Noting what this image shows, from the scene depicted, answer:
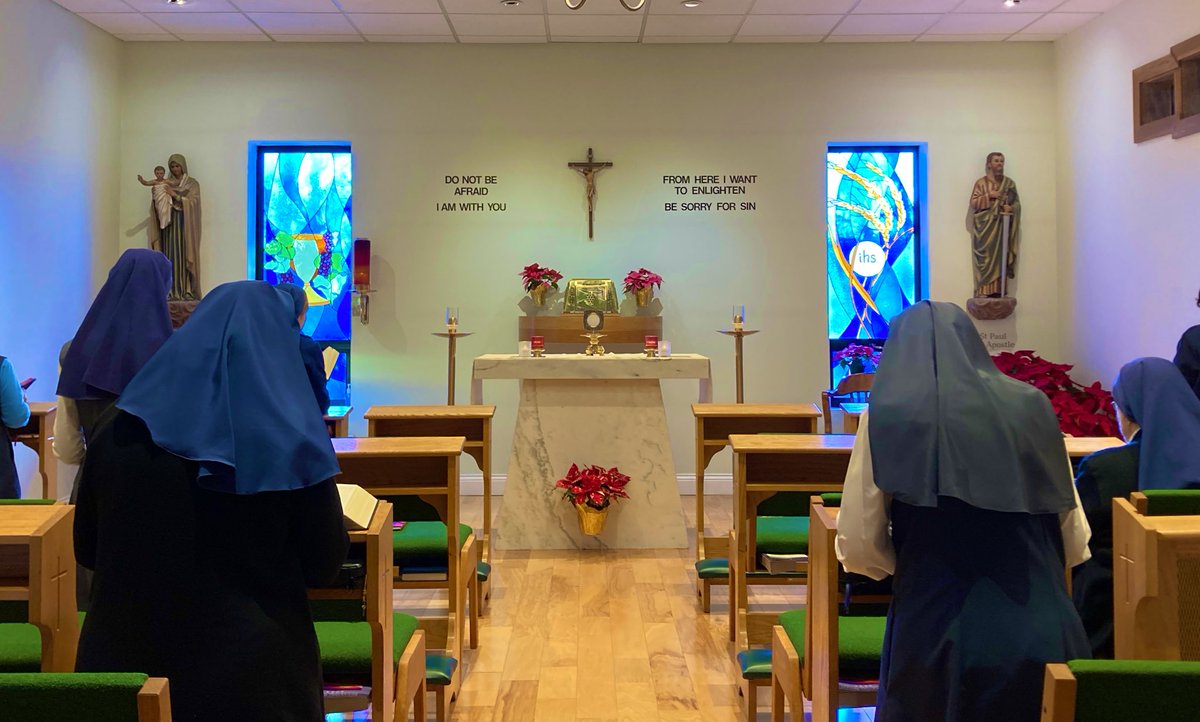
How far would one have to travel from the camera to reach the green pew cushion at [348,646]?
2.54 m

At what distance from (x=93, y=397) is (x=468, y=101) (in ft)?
15.8

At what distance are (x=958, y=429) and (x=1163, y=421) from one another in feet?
3.99

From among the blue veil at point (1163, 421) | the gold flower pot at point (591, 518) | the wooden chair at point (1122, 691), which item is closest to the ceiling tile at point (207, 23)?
the gold flower pot at point (591, 518)

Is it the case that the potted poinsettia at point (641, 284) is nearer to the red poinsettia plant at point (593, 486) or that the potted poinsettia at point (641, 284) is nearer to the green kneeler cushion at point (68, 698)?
the red poinsettia plant at point (593, 486)

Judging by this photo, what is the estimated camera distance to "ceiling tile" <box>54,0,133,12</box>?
6.69 metres

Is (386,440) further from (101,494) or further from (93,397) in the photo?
(101,494)

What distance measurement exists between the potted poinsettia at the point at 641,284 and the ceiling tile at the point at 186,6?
133 inches

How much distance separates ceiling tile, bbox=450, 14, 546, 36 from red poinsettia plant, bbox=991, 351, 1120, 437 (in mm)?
4054

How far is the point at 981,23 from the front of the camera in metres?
7.31

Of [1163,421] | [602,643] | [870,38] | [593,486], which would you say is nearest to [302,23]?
[593,486]

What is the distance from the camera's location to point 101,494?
1786mm

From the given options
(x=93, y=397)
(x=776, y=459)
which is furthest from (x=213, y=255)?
(x=776, y=459)

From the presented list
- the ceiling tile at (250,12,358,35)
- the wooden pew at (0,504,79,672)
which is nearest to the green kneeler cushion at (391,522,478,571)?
the wooden pew at (0,504,79,672)

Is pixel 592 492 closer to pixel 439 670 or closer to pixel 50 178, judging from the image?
pixel 439 670
